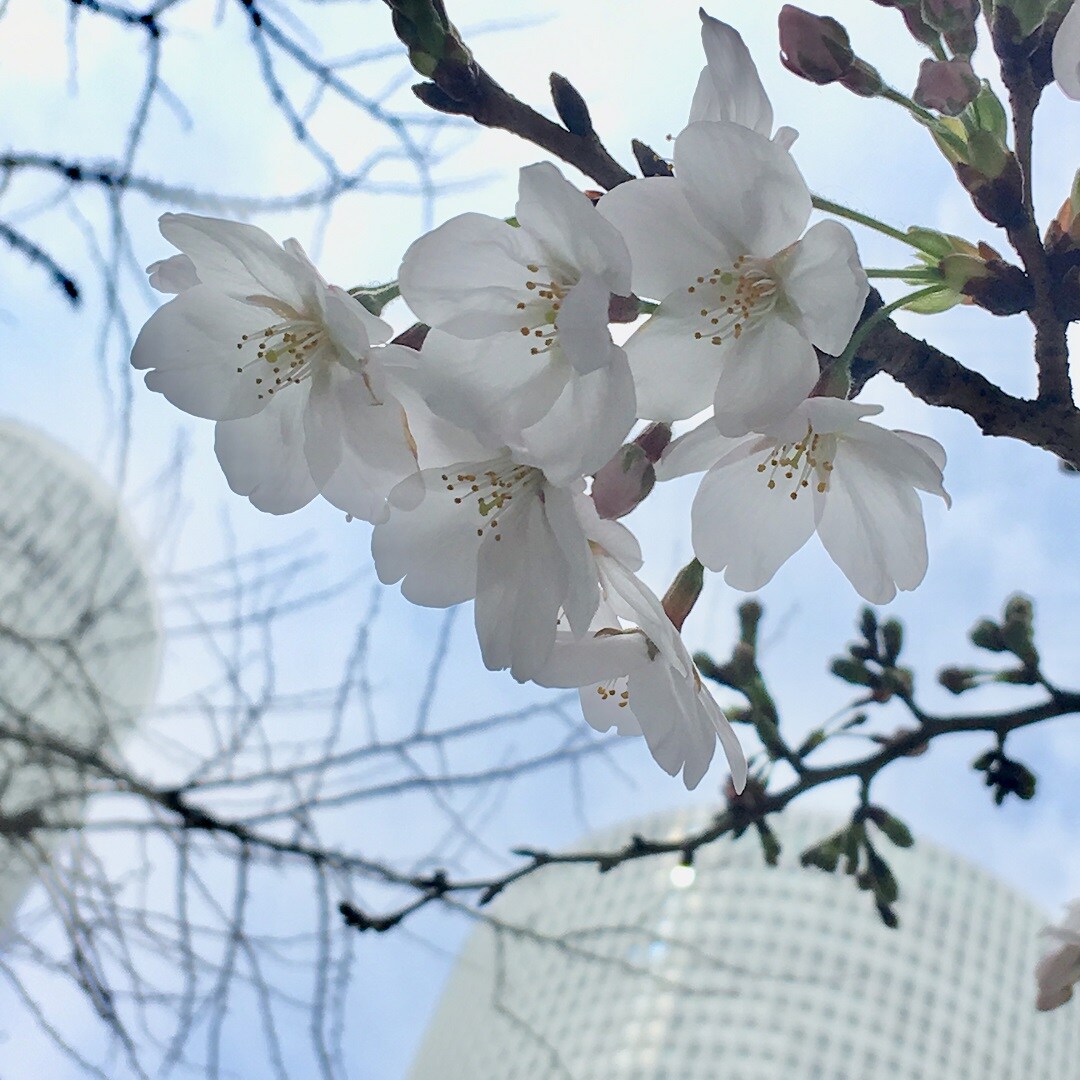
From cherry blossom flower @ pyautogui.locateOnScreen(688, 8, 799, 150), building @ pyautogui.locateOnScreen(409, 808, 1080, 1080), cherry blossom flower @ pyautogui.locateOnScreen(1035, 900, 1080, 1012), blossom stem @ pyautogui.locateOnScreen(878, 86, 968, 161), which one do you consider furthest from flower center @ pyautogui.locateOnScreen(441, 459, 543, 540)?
building @ pyautogui.locateOnScreen(409, 808, 1080, 1080)

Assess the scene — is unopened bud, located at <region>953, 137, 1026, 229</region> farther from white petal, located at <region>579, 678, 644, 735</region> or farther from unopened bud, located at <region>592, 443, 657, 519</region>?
white petal, located at <region>579, 678, 644, 735</region>

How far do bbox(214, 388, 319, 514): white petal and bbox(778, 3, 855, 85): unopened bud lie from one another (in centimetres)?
39

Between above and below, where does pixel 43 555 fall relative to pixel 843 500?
above

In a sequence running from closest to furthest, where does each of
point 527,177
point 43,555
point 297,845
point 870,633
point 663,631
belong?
point 527,177 < point 663,631 < point 870,633 < point 297,845 < point 43,555

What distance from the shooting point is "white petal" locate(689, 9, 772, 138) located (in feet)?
1.76

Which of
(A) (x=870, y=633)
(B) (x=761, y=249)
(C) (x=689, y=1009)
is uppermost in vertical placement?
(C) (x=689, y=1009)

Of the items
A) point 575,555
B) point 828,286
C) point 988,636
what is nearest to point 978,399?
point 828,286

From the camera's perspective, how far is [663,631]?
0.62 metres

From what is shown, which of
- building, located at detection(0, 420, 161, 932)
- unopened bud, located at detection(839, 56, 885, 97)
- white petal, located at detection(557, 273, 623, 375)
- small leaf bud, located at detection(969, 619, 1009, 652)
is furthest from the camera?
building, located at detection(0, 420, 161, 932)

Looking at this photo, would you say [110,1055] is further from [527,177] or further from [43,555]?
[527,177]

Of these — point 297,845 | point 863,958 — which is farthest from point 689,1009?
point 297,845

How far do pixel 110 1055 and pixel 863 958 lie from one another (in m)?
20.5

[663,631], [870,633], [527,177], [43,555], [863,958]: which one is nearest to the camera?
[527,177]

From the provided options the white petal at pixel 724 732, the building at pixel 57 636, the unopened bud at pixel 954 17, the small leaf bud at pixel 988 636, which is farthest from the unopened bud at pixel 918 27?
the building at pixel 57 636
